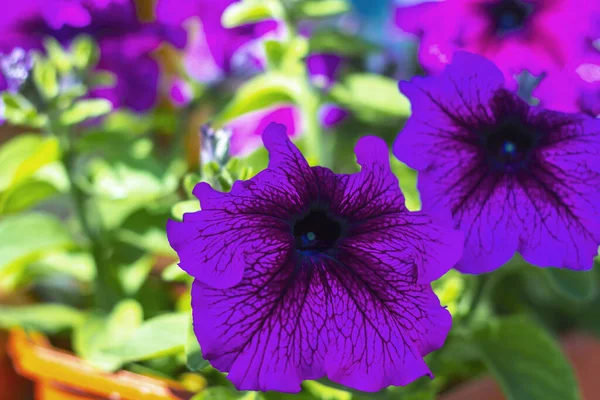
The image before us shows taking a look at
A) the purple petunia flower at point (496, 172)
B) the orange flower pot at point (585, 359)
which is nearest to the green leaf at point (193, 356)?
the purple petunia flower at point (496, 172)

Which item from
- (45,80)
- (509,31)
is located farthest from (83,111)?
(509,31)

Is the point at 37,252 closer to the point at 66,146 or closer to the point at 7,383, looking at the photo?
the point at 66,146

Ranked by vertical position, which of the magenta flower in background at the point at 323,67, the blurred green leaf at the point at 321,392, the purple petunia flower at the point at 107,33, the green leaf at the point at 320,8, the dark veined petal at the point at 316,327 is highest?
the magenta flower in background at the point at 323,67

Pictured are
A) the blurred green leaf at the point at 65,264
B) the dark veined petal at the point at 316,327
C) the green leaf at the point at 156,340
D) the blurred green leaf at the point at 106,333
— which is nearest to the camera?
the dark veined petal at the point at 316,327

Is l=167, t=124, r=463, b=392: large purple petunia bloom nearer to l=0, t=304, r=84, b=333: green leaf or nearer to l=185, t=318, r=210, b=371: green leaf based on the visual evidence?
l=185, t=318, r=210, b=371: green leaf

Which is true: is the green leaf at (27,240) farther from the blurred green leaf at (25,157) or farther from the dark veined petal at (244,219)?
the dark veined petal at (244,219)

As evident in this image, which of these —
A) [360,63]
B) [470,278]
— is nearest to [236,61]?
[360,63]

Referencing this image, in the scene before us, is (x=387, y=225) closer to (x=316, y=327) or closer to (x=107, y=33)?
(x=316, y=327)
